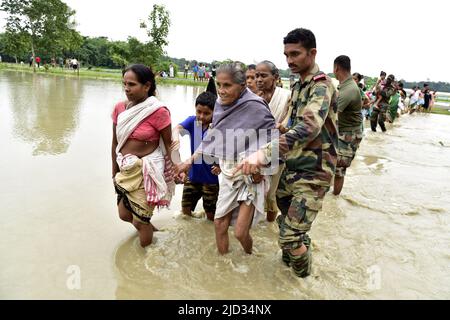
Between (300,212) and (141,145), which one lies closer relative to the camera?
(300,212)

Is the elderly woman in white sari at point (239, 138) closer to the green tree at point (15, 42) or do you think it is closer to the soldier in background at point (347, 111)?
the soldier in background at point (347, 111)

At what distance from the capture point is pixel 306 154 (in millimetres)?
2607

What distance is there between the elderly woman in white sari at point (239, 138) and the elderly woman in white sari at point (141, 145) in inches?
20.2

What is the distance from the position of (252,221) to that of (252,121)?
2.82ft

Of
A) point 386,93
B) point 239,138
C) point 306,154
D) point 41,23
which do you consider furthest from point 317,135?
point 41,23

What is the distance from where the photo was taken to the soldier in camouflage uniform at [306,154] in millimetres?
2457

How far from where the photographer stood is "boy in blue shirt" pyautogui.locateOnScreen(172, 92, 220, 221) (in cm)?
340

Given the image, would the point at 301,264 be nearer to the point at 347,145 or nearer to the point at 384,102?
the point at 347,145

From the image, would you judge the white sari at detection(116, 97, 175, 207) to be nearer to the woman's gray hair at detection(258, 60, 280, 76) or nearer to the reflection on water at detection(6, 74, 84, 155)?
the woman's gray hair at detection(258, 60, 280, 76)

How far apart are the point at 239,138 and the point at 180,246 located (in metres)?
1.22

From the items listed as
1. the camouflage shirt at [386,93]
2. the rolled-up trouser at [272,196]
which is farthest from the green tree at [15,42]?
the rolled-up trouser at [272,196]

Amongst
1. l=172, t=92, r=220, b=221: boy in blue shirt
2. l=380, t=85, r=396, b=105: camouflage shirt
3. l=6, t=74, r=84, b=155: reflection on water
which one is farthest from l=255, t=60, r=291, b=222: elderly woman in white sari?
l=380, t=85, r=396, b=105: camouflage shirt

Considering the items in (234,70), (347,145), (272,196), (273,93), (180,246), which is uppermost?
(234,70)
